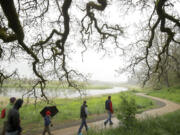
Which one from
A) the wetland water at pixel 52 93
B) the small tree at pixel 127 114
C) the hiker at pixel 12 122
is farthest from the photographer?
the wetland water at pixel 52 93

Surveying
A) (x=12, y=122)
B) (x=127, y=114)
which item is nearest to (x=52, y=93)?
(x=127, y=114)

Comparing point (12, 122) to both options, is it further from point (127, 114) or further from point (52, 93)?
point (52, 93)

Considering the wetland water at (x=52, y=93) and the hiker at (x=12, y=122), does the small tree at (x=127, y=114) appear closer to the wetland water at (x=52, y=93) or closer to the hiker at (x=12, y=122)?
the wetland water at (x=52, y=93)

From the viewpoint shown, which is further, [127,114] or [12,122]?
[127,114]

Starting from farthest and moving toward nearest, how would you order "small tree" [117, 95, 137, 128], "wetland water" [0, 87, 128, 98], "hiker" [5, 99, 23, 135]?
"wetland water" [0, 87, 128, 98] → "small tree" [117, 95, 137, 128] → "hiker" [5, 99, 23, 135]

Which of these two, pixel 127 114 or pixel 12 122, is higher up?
pixel 12 122

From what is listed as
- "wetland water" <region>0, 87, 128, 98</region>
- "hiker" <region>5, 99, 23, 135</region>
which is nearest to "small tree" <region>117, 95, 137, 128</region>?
"wetland water" <region>0, 87, 128, 98</region>

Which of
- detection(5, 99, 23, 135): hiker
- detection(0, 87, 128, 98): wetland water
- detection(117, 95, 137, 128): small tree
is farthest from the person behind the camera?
detection(0, 87, 128, 98): wetland water

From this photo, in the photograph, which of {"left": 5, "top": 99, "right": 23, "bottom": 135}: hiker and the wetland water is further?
the wetland water

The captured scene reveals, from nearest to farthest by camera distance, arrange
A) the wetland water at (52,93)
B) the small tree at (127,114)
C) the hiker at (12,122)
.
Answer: the hiker at (12,122) → the small tree at (127,114) → the wetland water at (52,93)

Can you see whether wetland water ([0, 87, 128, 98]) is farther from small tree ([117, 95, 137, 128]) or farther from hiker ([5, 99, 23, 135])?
hiker ([5, 99, 23, 135])

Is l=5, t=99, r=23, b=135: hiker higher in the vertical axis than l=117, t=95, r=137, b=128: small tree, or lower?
higher

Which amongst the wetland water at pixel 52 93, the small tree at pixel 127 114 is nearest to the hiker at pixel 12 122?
the wetland water at pixel 52 93

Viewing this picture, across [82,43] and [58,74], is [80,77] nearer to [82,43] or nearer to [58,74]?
[58,74]
